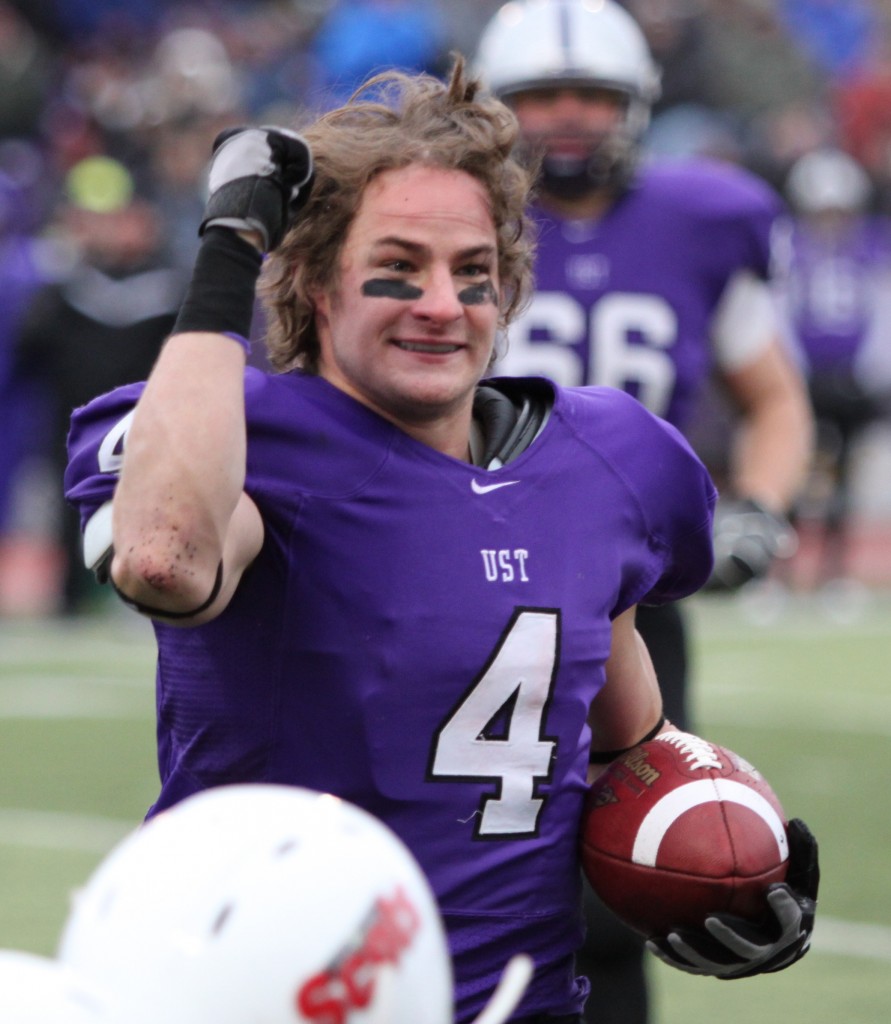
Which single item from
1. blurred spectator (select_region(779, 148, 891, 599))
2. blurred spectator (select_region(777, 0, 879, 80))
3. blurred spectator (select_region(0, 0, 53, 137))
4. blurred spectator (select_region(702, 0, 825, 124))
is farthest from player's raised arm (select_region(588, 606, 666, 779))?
blurred spectator (select_region(777, 0, 879, 80))

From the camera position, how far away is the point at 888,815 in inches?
252

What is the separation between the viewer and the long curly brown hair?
2621mm

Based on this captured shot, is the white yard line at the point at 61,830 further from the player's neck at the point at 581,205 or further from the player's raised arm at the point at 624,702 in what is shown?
the player's raised arm at the point at 624,702

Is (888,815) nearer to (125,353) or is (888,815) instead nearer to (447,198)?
(447,198)

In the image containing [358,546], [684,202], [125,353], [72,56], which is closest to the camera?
[358,546]

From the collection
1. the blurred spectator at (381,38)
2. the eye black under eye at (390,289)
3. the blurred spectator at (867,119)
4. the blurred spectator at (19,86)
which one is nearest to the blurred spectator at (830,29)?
the blurred spectator at (867,119)

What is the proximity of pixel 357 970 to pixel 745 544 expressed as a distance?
2.72 m

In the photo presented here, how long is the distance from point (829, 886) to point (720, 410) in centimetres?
745

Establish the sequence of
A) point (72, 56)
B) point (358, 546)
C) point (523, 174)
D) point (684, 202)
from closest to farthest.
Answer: point (358, 546), point (523, 174), point (684, 202), point (72, 56)

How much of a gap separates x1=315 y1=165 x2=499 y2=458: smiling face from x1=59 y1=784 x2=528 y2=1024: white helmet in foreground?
3.30 feet

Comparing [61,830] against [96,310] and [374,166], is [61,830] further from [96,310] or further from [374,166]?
[96,310]

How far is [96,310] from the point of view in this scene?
1062cm

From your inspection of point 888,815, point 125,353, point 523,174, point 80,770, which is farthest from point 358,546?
point 125,353

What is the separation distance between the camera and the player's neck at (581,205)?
4492 millimetres
